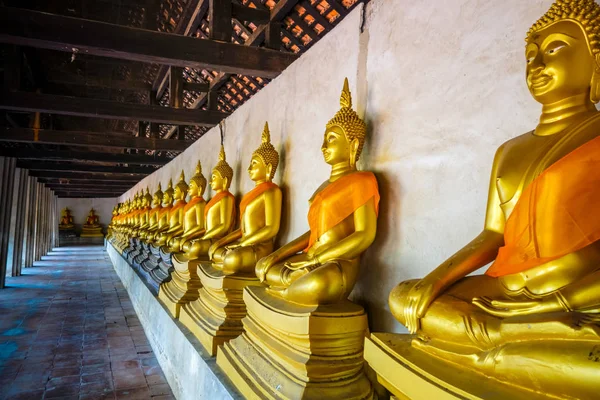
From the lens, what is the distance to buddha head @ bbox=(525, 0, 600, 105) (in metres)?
1.02

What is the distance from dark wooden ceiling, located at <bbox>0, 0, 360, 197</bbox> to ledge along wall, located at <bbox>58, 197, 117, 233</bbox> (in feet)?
51.6

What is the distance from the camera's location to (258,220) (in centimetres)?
277

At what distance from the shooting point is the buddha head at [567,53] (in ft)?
3.35

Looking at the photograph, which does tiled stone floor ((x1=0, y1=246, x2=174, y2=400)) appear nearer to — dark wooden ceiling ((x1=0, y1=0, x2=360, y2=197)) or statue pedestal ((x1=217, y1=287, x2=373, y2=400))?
statue pedestal ((x1=217, y1=287, x2=373, y2=400))

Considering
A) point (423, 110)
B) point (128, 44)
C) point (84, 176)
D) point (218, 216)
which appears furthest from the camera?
point (84, 176)

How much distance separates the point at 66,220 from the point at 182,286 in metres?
23.6

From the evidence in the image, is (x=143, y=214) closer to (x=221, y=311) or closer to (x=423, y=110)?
(x=221, y=311)

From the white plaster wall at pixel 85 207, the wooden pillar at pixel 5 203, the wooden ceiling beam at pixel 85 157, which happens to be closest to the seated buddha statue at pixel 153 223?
the wooden ceiling beam at pixel 85 157

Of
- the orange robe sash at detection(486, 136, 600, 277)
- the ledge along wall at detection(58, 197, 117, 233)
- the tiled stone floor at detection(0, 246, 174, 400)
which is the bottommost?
the tiled stone floor at detection(0, 246, 174, 400)

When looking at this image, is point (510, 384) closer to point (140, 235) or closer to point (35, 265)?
point (140, 235)

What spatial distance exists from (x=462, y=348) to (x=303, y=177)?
5.95 feet

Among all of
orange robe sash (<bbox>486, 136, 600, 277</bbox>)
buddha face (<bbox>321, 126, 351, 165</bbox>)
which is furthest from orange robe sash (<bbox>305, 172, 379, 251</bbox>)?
orange robe sash (<bbox>486, 136, 600, 277</bbox>)

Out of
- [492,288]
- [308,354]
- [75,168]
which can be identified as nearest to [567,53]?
[492,288]

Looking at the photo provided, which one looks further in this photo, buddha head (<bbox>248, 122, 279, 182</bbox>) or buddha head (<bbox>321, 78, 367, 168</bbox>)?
buddha head (<bbox>248, 122, 279, 182</bbox>)
